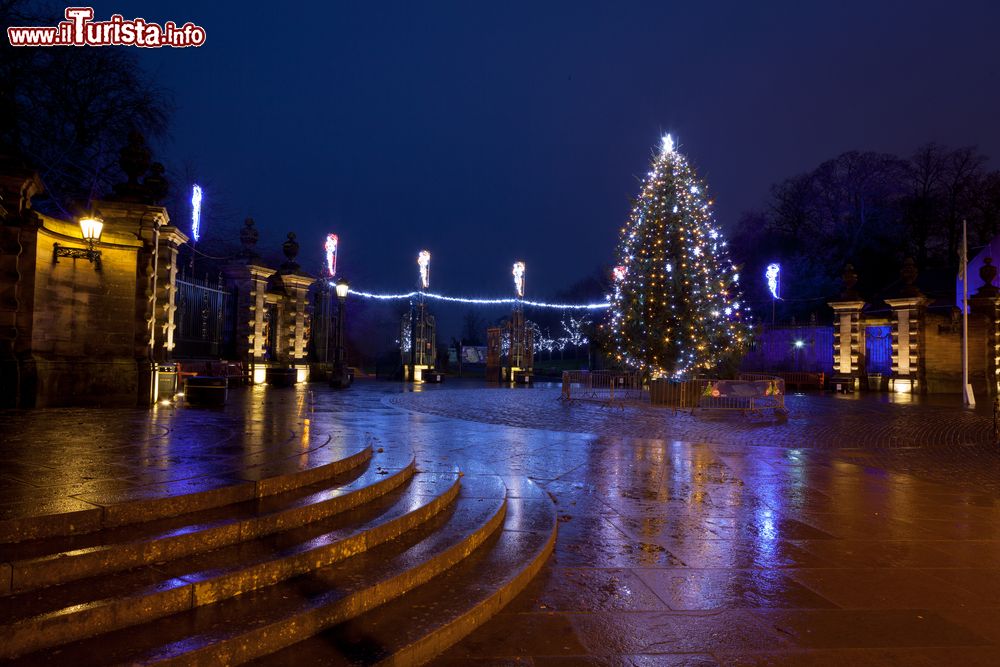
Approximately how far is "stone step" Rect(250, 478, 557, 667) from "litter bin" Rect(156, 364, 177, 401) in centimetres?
1162

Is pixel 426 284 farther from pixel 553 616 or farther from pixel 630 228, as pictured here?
pixel 553 616

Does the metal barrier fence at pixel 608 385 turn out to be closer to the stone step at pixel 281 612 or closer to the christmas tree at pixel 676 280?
the christmas tree at pixel 676 280

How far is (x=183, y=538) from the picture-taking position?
3.97m

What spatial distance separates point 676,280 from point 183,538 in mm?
18293

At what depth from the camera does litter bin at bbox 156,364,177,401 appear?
14.1 meters

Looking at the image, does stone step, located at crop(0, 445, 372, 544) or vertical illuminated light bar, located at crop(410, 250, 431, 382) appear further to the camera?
vertical illuminated light bar, located at crop(410, 250, 431, 382)

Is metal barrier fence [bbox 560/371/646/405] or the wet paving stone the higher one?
metal barrier fence [bbox 560/371/646/405]

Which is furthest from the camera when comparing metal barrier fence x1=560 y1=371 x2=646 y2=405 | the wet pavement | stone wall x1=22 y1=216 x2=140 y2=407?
metal barrier fence x1=560 y1=371 x2=646 y2=405

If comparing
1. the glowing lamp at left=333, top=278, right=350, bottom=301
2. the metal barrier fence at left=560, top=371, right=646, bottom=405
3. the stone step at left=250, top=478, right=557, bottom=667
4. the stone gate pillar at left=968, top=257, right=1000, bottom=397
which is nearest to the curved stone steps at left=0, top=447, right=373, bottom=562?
the stone step at left=250, top=478, right=557, bottom=667

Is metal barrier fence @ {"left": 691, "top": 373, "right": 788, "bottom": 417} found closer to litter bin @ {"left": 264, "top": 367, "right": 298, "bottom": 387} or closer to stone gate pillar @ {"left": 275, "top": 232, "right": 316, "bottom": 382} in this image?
litter bin @ {"left": 264, "top": 367, "right": 298, "bottom": 387}

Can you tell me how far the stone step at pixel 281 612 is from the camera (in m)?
2.92

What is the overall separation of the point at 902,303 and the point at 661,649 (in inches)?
1236

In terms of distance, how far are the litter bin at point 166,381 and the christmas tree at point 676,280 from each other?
533 inches

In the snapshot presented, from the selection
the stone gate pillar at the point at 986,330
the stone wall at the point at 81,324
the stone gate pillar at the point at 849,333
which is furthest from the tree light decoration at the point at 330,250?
the stone gate pillar at the point at 986,330
